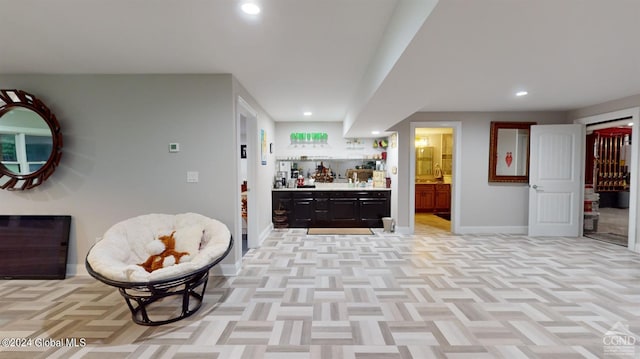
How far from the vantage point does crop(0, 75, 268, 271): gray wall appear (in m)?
3.39

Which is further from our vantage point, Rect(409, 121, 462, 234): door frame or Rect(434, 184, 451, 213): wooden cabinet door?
Rect(434, 184, 451, 213): wooden cabinet door

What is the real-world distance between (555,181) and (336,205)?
4.22 m

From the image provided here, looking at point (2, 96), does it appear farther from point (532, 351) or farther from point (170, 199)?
point (532, 351)

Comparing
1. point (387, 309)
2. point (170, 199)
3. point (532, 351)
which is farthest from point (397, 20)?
point (170, 199)

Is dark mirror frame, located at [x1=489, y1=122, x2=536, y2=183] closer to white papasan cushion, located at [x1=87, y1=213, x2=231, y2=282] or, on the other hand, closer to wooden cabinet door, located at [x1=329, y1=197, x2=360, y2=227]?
wooden cabinet door, located at [x1=329, y1=197, x2=360, y2=227]

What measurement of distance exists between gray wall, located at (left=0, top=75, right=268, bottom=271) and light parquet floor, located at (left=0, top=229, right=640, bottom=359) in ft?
3.01

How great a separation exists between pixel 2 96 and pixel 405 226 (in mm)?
6209

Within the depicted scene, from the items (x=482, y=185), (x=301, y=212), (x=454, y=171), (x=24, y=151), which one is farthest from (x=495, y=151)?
(x=24, y=151)

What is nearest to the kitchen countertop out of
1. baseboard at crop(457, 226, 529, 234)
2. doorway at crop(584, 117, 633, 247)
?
baseboard at crop(457, 226, 529, 234)

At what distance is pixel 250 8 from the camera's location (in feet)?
6.61

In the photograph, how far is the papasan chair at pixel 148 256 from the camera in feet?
7.14

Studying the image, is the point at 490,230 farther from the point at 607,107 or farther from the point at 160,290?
the point at 160,290

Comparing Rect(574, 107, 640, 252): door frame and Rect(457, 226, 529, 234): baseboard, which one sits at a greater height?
Rect(574, 107, 640, 252): door frame

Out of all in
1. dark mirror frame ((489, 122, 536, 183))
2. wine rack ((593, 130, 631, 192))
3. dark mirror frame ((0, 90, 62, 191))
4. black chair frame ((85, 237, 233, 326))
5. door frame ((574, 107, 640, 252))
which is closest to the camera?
black chair frame ((85, 237, 233, 326))
